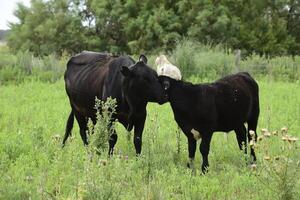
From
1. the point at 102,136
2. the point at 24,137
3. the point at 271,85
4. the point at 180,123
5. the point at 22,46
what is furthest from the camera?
the point at 22,46

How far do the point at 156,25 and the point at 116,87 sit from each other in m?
32.5

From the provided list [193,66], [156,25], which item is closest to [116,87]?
[193,66]

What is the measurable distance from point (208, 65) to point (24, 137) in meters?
12.5

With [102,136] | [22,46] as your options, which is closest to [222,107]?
[102,136]

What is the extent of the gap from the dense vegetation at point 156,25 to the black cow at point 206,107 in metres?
30.0

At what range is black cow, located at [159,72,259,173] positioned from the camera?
6.79 metres

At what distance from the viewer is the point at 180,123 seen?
6930 mm

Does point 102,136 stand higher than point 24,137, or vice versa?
point 102,136

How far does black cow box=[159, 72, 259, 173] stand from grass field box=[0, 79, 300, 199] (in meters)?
0.38

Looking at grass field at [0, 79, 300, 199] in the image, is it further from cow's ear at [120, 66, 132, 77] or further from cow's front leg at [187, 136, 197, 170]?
cow's ear at [120, 66, 132, 77]

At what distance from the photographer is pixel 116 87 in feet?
24.4

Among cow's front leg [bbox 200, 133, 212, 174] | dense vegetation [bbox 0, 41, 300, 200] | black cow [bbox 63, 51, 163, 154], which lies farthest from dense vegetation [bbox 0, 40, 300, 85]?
cow's front leg [bbox 200, 133, 212, 174]

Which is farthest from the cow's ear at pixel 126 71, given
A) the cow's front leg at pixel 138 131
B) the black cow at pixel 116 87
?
the cow's front leg at pixel 138 131

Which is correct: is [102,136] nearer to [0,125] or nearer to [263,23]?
[0,125]
